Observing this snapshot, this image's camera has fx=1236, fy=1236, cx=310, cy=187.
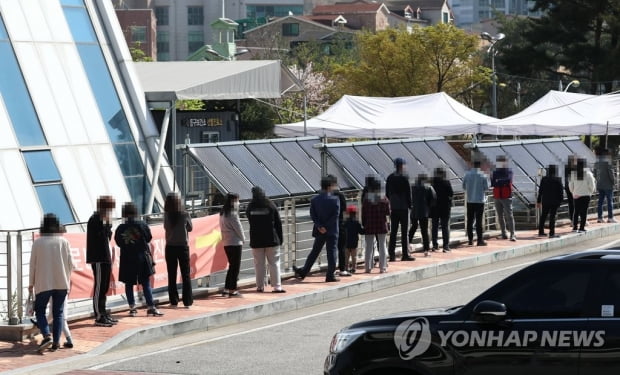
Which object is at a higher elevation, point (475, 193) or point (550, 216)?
point (475, 193)

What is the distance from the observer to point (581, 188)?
27297mm

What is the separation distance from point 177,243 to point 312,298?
257 centimetres

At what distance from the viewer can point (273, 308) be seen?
17578 millimetres

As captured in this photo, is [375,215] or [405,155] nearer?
[375,215]

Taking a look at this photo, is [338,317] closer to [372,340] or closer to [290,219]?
[290,219]

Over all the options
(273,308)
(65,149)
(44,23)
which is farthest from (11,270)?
(44,23)

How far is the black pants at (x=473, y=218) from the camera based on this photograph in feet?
81.9

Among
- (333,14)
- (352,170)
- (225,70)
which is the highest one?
(333,14)

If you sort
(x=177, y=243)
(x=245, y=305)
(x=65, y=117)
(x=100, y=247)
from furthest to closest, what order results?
(x=65, y=117) < (x=245, y=305) < (x=177, y=243) < (x=100, y=247)

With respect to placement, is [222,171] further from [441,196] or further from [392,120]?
[392,120]

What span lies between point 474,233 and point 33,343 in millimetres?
14341

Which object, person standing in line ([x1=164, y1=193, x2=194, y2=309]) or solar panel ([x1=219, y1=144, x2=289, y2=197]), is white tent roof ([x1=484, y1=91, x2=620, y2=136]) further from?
person standing in line ([x1=164, y1=193, x2=194, y2=309])

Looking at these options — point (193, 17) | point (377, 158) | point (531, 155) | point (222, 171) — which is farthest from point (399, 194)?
point (193, 17)

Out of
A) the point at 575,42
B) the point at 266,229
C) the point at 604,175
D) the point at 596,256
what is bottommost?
the point at 266,229
